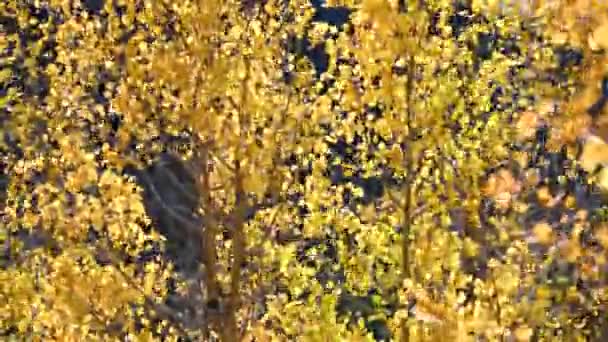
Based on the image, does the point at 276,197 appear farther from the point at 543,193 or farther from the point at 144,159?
the point at 543,193

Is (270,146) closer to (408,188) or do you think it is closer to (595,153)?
(408,188)

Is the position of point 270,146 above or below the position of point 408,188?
above

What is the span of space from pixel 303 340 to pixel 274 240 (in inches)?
50.7

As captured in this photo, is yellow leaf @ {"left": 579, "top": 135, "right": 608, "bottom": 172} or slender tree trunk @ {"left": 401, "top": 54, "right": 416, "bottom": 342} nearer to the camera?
yellow leaf @ {"left": 579, "top": 135, "right": 608, "bottom": 172}

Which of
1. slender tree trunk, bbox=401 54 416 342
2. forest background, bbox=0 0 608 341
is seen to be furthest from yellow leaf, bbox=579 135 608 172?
slender tree trunk, bbox=401 54 416 342

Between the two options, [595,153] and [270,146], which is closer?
[595,153]

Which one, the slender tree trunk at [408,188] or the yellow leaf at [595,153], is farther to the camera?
the slender tree trunk at [408,188]

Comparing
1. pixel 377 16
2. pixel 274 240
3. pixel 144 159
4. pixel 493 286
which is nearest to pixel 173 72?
pixel 144 159

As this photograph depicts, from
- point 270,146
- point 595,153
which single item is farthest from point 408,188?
point 595,153

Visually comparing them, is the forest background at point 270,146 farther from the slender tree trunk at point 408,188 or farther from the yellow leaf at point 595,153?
the yellow leaf at point 595,153

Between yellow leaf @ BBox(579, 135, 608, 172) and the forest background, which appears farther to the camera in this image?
the forest background

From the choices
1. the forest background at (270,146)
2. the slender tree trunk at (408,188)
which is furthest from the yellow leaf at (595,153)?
the slender tree trunk at (408,188)

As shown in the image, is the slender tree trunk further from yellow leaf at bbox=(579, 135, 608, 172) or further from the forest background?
yellow leaf at bbox=(579, 135, 608, 172)

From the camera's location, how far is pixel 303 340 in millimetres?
8984
